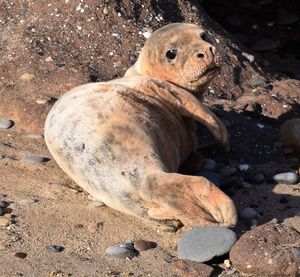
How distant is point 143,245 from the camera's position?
459cm

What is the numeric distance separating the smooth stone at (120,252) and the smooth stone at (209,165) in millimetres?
1240

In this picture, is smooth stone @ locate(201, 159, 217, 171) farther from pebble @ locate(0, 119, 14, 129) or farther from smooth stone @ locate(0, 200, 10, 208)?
pebble @ locate(0, 119, 14, 129)

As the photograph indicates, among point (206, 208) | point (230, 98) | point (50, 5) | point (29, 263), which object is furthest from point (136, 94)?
point (50, 5)

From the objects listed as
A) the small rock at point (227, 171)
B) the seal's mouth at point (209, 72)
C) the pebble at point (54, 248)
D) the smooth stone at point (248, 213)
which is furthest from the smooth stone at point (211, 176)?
the pebble at point (54, 248)

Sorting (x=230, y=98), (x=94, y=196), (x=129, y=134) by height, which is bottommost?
(x=230, y=98)

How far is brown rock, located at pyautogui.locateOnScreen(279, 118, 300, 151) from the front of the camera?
6.11m

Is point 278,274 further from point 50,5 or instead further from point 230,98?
point 50,5

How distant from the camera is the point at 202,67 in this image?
5309 mm

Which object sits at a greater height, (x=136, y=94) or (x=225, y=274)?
(x=136, y=94)

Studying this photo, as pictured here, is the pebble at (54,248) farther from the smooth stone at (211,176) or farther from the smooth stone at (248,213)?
the smooth stone at (211,176)

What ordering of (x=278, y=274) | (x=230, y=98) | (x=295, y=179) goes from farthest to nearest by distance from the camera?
(x=230, y=98) < (x=295, y=179) < (x=278, y=274)

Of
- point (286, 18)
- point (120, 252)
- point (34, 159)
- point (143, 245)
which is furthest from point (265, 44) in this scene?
point (120, 252)

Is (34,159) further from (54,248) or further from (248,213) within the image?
(248,213)

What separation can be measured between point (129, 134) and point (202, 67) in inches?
29.1
